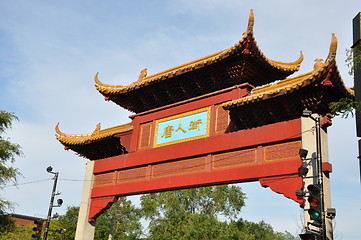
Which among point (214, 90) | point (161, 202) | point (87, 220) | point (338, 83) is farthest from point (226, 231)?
point (338, 83)

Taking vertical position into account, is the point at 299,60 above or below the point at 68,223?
above

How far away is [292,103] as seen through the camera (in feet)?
35.4

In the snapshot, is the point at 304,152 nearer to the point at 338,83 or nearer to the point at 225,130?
the point at 338,83

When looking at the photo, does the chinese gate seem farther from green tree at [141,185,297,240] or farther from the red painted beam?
green tree at [141,185,297,240]

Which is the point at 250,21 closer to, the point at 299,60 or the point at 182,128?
the point at 299,60

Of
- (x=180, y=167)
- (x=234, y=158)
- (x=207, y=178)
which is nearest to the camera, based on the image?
(x=234, y=158)

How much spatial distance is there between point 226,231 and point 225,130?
66.9ft

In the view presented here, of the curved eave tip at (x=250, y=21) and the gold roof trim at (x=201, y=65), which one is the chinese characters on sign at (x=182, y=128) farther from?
the curved eave tip at (x=250, y=21)

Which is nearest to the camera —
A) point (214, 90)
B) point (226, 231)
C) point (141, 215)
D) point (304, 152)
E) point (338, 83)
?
point (304, 152)

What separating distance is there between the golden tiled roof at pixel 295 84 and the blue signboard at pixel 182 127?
1718 millimetres

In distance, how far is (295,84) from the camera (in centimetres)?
1026

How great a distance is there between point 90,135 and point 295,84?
9318 millimetres

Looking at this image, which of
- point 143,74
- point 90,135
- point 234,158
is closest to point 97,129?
point 90,135

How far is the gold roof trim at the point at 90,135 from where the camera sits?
15280mm
